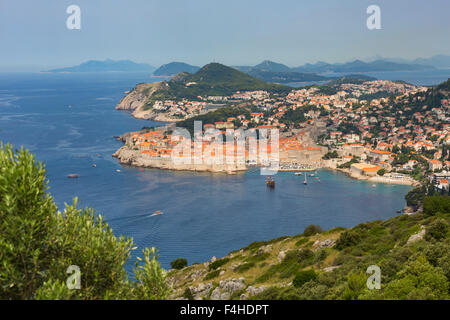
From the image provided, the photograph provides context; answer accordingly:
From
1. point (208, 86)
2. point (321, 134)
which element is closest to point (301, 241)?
point (321, 134)

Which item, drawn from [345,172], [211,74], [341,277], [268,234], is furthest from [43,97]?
[341,277]

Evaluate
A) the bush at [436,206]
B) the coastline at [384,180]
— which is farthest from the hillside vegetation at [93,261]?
the coastline at [384,180]

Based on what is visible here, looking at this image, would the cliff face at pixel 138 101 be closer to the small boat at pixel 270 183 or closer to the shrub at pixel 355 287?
the small boat at pixel 270 183

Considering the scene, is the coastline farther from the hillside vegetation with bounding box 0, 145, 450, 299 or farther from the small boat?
the hillside vegetation with bounding box 0, 145, 450, 299

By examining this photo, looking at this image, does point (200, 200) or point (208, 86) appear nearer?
point (200, 200)

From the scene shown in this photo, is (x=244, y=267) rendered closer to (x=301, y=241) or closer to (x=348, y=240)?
(x=301, y=241)
